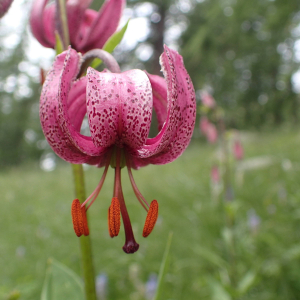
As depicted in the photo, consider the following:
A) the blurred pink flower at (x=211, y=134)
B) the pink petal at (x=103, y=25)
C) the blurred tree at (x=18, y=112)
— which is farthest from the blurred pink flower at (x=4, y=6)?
the blurred tree at (x=18, y=112)

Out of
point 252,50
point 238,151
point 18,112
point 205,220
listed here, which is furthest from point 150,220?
point 18,112

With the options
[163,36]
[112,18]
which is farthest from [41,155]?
[112,18]

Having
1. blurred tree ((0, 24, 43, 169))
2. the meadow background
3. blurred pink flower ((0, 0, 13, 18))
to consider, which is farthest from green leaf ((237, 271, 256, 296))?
blurred tree ((0, 24, 43, 169))

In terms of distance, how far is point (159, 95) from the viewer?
2.04 feet

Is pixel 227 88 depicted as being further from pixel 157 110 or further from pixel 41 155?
pixel 41 155

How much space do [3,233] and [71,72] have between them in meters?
3.14

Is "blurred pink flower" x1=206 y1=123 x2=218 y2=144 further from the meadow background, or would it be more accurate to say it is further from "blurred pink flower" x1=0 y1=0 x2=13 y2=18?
"blurred pink flower" x1=0 y1=0 x2=13 y2=18

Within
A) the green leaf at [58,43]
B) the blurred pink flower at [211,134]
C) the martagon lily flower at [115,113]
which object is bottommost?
the blurred pink flower at [211,134]

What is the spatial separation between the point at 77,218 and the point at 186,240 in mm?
2252

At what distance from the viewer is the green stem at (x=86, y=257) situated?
2.18 feet

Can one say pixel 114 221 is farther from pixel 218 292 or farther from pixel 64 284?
pixel 218 292

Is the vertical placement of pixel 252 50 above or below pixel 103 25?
above

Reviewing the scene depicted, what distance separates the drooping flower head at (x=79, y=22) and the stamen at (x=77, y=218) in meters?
0.41

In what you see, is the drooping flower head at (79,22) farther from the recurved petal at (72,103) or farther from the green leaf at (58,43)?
the recurved petal at (72,103)
